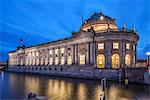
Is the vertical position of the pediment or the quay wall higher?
the pediment

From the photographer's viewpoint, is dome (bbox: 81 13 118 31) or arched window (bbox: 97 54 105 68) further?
dome (bbox: 81 13 118 31)

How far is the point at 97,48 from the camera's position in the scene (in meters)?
55.4

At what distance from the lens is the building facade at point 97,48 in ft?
172

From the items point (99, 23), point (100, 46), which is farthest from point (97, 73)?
point (99, 23)

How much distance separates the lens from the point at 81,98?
68.6ft

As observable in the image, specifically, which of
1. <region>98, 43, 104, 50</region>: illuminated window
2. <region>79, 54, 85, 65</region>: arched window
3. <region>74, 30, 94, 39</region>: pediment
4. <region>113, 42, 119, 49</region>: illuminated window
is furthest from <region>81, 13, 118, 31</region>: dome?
<region>113, 42, 119, 49</region>: illuminated window

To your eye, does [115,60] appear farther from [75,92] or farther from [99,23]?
[75,92]

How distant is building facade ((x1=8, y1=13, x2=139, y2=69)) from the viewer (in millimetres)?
52562

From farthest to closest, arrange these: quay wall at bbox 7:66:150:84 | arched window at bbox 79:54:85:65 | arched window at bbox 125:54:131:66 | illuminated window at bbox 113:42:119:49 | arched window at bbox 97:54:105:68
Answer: arched window at bbox 79:54:85:65, arched window at bbox 97:54:105:68, arched window at bbox 125:54:131:66, illuminated window at bbox 113:42:119:49, quay wall at bbox 7:66:150:84

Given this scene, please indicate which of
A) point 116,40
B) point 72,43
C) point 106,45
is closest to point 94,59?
point 106,45

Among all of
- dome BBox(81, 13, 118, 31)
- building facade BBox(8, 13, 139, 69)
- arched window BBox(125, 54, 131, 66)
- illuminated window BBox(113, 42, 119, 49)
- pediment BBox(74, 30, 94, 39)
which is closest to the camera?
building facade BBox(8, 13, 139, 69)

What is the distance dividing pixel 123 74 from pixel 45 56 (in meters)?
47.3

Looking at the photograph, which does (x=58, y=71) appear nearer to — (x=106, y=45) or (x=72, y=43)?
(x=72, y=43)

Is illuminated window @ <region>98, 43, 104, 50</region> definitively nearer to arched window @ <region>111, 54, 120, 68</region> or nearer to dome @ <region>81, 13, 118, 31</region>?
arched window @ <region>111, 54, 120, 68</region>
